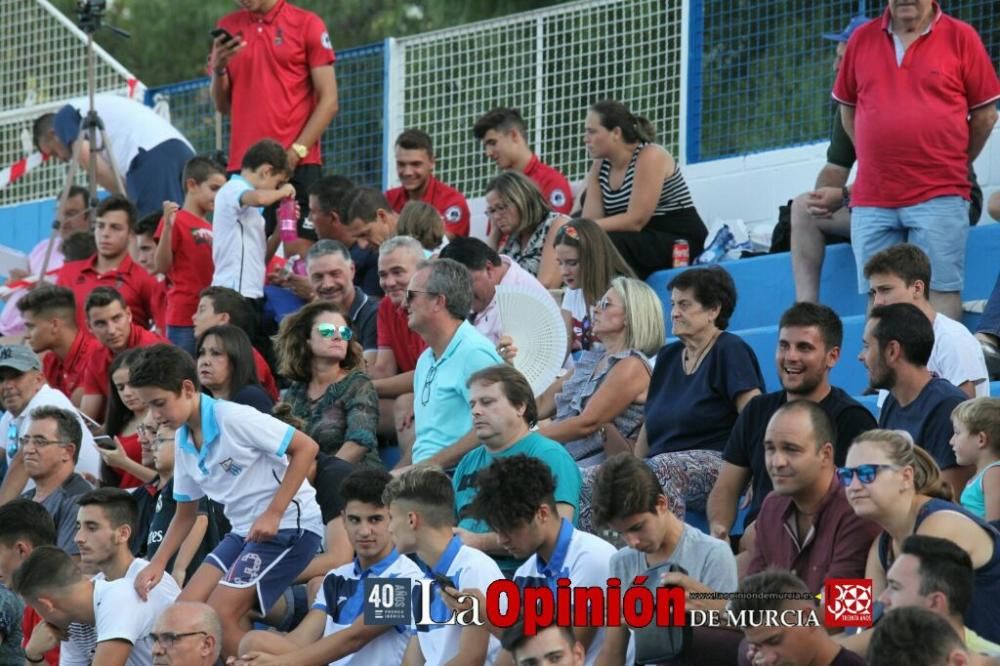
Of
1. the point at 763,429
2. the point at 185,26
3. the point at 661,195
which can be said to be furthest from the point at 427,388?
the point at 185,26

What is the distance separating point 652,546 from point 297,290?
474 centimetres

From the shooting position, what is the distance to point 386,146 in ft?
46.1

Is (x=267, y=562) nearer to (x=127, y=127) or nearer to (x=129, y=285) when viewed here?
(x=129, y=285)

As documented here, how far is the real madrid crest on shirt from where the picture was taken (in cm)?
1153

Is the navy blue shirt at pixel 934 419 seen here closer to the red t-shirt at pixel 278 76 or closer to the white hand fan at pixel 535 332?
the white hand fan at pixel 535 332

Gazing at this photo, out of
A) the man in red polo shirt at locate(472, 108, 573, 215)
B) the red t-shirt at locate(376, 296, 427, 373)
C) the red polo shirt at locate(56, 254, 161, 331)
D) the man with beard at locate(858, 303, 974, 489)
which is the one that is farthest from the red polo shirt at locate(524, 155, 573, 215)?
the man with beard at locate(858, 303, 974, 489)

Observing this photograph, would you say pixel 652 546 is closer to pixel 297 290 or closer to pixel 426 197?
pixel 297 290

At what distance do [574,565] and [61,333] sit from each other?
5.22 m

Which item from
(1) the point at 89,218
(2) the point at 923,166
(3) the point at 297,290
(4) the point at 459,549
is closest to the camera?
(4) the point at 459,549

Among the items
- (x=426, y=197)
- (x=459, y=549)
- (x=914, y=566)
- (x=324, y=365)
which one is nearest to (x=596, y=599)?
(x=459, y=549)

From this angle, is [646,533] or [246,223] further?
[246,223]

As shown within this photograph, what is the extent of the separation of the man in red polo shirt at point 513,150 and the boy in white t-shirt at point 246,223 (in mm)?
1135

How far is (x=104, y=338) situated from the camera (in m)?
10.9

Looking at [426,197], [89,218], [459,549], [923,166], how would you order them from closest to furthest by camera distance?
[459,549], [923,166], [426,197], [89,218]
